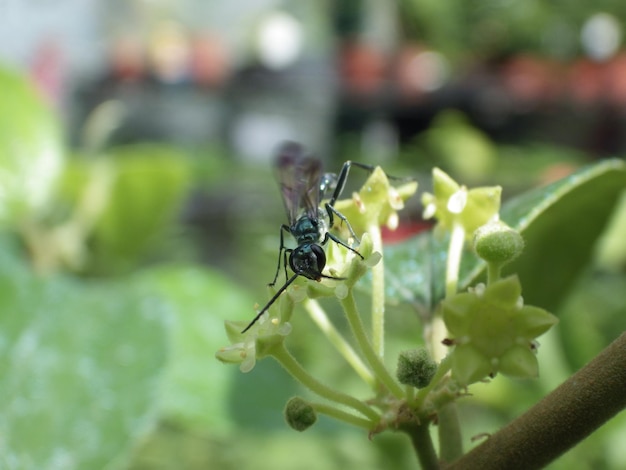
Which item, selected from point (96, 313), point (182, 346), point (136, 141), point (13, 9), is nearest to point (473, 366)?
point (96, 313)

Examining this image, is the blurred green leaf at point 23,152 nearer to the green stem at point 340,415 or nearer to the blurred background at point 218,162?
the blurred background at point 218,162

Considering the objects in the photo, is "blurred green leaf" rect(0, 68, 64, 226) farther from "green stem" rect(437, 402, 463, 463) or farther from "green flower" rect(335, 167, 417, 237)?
"green stem" rect(437, 402, 463, 463)

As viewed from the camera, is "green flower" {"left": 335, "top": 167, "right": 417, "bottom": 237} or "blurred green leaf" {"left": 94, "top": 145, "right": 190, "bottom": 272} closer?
"green flower" {"left": 335, "top": 167, "right": 417, "bottom": 237}

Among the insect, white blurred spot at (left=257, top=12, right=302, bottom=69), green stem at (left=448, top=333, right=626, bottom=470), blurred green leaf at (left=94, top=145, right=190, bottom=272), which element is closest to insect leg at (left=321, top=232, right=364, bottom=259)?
the insect

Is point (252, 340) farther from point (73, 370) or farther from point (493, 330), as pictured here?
point (73, 370)

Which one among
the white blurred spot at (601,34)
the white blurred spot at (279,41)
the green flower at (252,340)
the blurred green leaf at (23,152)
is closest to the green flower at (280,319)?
the green flower at (252,340)
